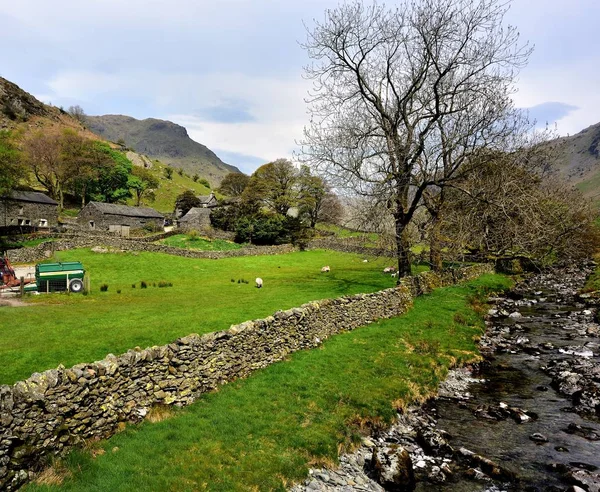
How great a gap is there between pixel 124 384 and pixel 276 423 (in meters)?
4.15

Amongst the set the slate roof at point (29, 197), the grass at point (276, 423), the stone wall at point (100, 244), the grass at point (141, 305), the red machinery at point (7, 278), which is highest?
the slate roof at point (29, 197)

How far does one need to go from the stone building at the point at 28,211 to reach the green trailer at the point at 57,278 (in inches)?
1399

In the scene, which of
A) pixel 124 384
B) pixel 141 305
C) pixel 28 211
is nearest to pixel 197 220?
pixel 28 211

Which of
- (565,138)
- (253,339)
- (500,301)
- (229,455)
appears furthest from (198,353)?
(565,138)

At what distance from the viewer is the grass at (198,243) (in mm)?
52406

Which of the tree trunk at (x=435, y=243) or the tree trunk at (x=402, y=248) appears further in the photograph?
the tree trunk at (x=435, y=243)

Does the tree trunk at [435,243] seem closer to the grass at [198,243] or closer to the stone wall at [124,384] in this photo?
the stone wall at [124,384]

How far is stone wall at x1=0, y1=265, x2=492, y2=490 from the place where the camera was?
6.67m

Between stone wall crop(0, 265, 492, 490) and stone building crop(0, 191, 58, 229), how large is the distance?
53771 mm

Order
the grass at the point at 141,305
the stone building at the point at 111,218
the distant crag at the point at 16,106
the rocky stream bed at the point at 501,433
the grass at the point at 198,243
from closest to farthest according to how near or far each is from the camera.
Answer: the rocky stream bed at the point at 501,433 < the grass at the point at 141,305 < the grass at the point at 198,243 < the stone building at the point at 111,218 < the distant crag at the point at 16,106

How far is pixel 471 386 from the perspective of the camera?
1380 cm

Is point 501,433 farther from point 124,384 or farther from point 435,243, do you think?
point 435,243

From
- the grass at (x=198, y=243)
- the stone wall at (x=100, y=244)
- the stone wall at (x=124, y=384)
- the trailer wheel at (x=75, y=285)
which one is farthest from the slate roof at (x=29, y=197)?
the stone wall at (x=124, y=384)

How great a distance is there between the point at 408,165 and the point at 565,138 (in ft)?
62.7
